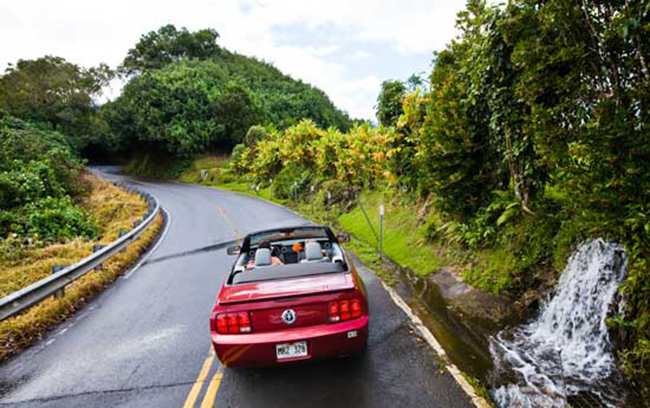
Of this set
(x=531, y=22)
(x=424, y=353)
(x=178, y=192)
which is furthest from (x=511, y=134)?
(x=178, y=192)

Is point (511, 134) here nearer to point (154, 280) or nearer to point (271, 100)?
point (154, 280)

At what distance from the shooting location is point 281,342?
150 inches

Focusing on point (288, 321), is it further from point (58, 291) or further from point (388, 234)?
point (388, 234)

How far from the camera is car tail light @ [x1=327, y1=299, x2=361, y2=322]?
3951 millimetres

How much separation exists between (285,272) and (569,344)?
3.69 meters

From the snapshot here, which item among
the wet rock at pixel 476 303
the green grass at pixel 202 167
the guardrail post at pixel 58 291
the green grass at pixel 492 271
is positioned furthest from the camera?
the green grass at pixel 202 167

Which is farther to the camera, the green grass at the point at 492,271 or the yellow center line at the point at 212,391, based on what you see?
the green grass at the point at 492,271

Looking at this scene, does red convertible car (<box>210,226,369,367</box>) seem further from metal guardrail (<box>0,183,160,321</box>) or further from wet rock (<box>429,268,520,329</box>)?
metal guardrail (<box>0,183,160,321</box>)

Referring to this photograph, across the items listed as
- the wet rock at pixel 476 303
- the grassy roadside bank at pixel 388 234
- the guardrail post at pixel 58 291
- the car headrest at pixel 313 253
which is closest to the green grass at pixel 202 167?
the grassy roadside bank at pixel 388 234

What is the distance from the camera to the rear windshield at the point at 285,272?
4.28m

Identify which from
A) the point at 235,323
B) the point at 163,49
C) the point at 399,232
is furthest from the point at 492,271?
the point at 163,49

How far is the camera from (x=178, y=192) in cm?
3228

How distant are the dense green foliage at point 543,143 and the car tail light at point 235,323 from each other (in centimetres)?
405

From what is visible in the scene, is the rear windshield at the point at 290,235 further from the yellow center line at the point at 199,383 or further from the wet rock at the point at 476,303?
the wet rock at the point at 476,303
